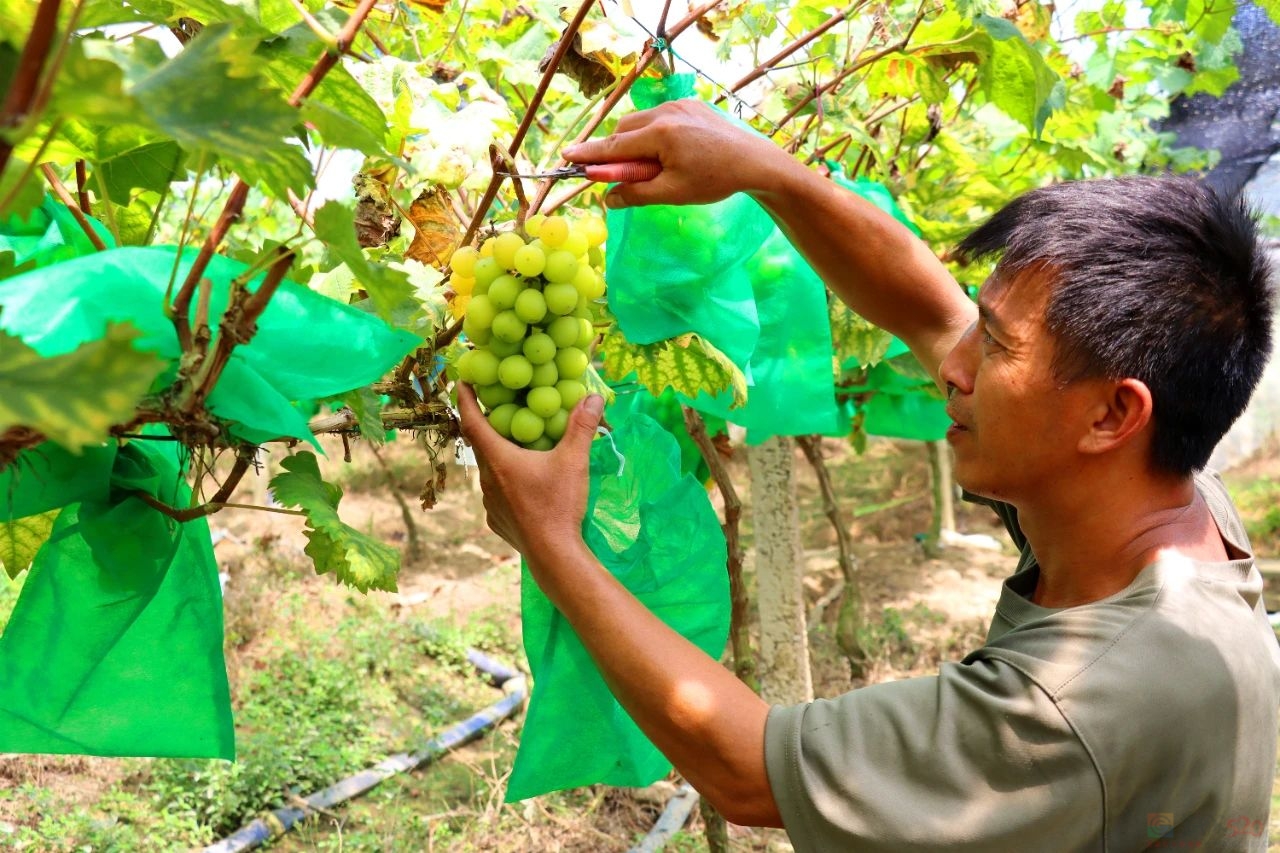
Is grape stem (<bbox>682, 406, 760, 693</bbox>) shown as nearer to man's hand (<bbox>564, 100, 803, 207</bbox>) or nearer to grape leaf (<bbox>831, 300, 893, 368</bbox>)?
grape leaf (<bbox>831, 300, 893, 368</bbox>)

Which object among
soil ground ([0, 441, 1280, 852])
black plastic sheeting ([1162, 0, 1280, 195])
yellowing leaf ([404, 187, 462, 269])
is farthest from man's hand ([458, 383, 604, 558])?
black plastic sheeting ([1162, 0, 1280, 195])

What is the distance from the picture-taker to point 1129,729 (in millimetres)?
1281

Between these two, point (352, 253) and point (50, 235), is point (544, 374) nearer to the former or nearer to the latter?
point (352, 253)

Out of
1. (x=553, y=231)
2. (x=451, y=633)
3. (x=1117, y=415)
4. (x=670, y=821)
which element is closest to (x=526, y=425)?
(x=553, y=231)

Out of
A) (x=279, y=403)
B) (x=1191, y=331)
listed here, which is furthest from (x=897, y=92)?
(x=279, y=403)

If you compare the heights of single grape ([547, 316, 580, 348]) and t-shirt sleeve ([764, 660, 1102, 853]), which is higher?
single grape ([547, 316, 580, 348])

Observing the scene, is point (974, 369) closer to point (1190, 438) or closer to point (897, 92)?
point (1190, 438)

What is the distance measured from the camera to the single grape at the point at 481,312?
136cm

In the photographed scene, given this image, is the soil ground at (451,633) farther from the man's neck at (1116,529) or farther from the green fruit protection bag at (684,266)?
the man's neck at (1116,529)

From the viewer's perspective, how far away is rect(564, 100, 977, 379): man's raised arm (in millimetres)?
1547

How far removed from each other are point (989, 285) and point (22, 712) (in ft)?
4.92

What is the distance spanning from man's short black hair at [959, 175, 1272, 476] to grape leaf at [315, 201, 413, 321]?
900mm

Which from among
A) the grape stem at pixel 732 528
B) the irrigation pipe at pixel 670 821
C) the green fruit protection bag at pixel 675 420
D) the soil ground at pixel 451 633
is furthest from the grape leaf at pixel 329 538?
the irrigation pipe at pixel 670 821

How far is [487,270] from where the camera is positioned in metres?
1.37
